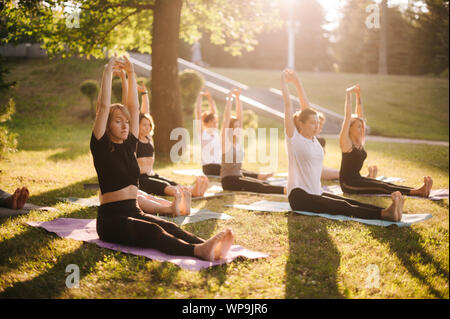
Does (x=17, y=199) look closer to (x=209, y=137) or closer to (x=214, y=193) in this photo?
(x=214, y=193)

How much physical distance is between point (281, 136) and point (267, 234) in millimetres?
11841

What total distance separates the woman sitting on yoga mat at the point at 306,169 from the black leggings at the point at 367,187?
69.3 inches

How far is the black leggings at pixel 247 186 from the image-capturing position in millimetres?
7008

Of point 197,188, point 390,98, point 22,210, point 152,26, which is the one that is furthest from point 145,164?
point 390,98

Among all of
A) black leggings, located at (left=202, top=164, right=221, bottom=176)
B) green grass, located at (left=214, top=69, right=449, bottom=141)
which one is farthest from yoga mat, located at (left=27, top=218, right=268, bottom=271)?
green grass, located at (left=214, top=69, right=449, bottom=141)

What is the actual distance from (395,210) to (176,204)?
2.68 meters

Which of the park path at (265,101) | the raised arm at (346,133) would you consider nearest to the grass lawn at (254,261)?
the raised arm at (346,133)

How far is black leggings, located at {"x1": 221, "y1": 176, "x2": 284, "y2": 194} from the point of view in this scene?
701 centimetres

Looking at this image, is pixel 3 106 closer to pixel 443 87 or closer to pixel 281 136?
pixel 281 136

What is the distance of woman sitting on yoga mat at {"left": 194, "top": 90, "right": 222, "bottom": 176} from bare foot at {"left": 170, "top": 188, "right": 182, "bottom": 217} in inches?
136

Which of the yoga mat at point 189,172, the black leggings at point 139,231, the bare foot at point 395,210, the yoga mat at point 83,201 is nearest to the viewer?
the black leggings at point 139,231

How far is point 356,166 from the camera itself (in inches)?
276

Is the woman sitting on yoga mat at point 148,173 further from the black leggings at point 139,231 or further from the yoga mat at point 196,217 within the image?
the black leggings at point 139,231
